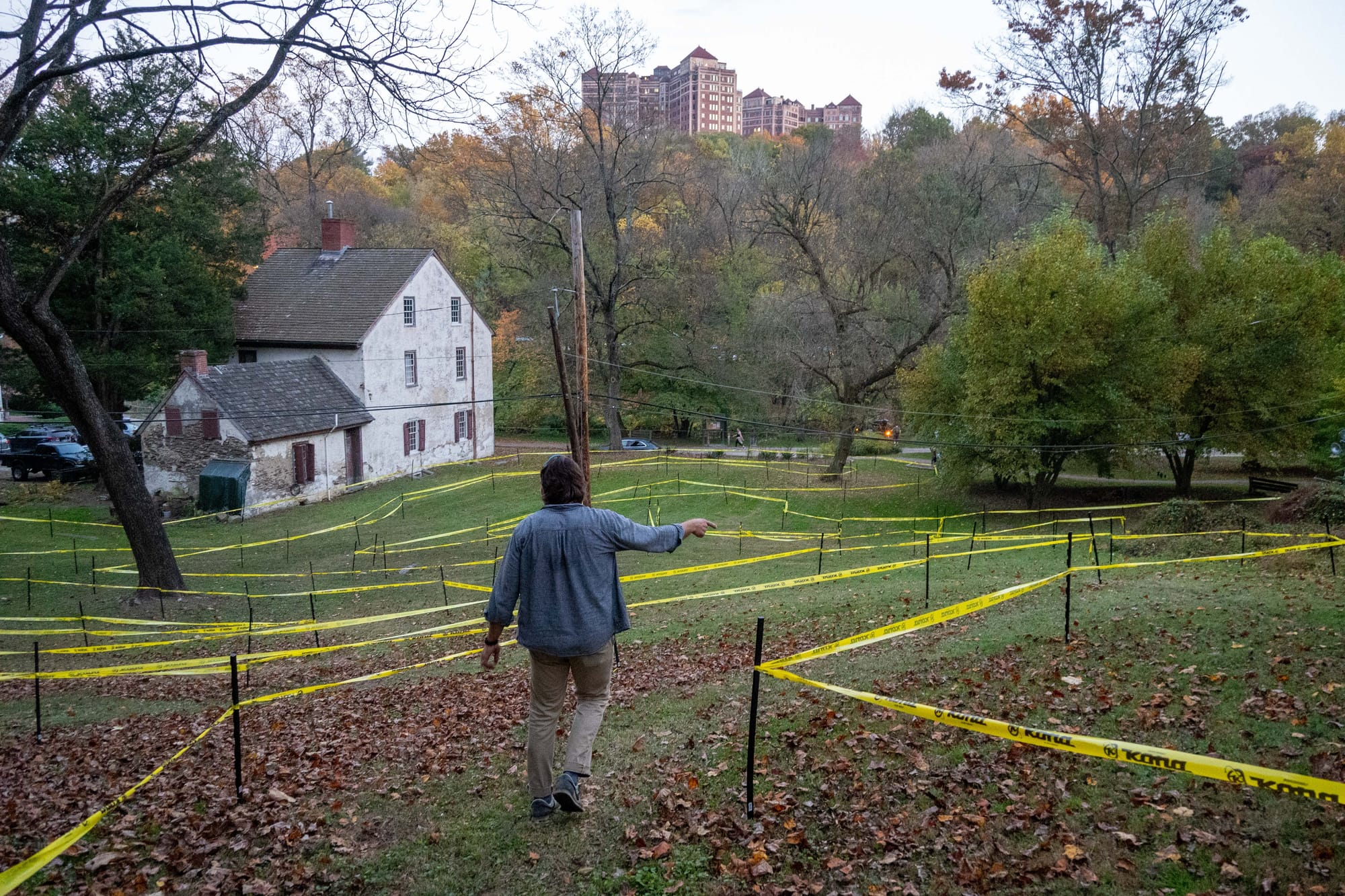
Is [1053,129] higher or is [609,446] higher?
[1053,129]

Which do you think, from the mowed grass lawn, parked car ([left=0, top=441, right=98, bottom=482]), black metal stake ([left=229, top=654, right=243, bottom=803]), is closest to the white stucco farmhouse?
parked car ([left=0, top=441, right=98, bottom=482])

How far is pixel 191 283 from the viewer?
1337 inches

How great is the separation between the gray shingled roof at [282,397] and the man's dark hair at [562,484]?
2747cm

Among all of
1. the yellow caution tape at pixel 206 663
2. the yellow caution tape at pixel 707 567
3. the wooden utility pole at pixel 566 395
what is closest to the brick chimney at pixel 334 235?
the wooden utility pole at pixel 566 395

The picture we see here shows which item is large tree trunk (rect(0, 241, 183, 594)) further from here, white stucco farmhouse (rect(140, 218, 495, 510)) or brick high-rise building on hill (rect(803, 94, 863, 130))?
brick high-rise building on hill (rect(803, 94, 863, 130))

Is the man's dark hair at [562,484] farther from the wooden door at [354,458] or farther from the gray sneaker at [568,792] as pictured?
the wooden door at [354,458]

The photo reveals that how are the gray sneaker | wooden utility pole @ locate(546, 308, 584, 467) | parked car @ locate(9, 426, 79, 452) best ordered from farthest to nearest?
parked car @ locate(9, 426, 79, 452) → wooden utility pole @ locate(546, 308, 584, 467) → the gray sneaker

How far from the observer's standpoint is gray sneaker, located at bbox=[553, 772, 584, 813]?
5.62 meters

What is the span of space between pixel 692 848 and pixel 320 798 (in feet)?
9.37

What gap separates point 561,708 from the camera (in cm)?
553

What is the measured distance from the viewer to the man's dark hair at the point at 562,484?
17.8ft

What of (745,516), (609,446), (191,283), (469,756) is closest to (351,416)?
(191,283)

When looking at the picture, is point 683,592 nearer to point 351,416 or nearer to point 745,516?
point 745,516

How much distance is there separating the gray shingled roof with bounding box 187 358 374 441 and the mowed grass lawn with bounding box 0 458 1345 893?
19166 millimetres
